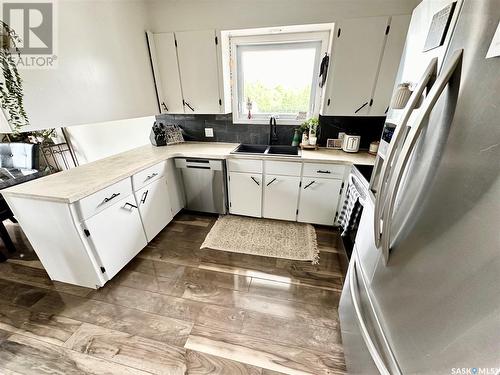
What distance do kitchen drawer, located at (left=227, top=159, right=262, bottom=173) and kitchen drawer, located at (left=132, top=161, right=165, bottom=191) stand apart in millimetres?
722

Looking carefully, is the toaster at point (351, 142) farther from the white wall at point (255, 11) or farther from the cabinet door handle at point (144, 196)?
the cabinet door handle at point (144, 196)

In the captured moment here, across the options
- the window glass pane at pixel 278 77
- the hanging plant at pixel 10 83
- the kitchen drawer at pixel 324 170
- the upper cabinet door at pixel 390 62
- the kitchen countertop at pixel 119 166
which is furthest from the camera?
the window glass pane at pixel 278 77

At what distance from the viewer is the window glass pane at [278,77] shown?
228cm

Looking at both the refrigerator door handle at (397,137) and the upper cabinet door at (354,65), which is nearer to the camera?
the refrigerator door handle at (397,137)

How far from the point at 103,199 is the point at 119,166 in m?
0.45

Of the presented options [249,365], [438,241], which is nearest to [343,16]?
[438,241]

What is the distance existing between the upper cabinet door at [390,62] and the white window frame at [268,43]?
590 mm

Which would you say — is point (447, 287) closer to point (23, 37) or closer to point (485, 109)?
point (485, 109)

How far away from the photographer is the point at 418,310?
550mm

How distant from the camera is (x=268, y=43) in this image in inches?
90.0

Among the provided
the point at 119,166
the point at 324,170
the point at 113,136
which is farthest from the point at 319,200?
the point at 113,136

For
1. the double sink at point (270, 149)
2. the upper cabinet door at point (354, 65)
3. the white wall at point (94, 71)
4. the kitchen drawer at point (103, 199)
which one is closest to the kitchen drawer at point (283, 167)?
the double sink at point (270, 149)

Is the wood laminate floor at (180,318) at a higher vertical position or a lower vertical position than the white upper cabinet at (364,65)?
lower

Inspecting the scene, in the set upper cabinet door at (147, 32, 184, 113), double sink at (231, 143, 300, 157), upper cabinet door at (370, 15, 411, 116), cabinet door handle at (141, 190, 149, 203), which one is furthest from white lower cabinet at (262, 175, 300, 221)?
upper cabinet door at (147, 32, 184, 113)
